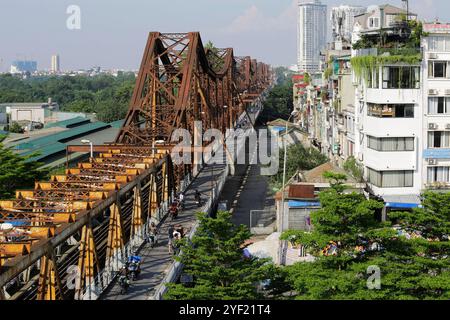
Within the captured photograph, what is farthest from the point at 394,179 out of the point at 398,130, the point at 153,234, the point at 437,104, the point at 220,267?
the point at 220,267

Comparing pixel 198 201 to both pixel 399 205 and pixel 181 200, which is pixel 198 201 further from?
pixel 399 205

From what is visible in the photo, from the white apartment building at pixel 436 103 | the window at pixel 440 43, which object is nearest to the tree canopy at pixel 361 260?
the white apartment building at pixel 436 103

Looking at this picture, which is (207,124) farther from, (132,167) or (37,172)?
(132,167)

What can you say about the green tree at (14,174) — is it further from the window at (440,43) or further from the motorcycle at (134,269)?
the window at (440,43)

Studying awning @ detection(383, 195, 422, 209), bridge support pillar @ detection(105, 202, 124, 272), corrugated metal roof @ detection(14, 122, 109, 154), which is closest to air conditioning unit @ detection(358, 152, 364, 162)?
awning @ detection(383, 195, 422, 209)
